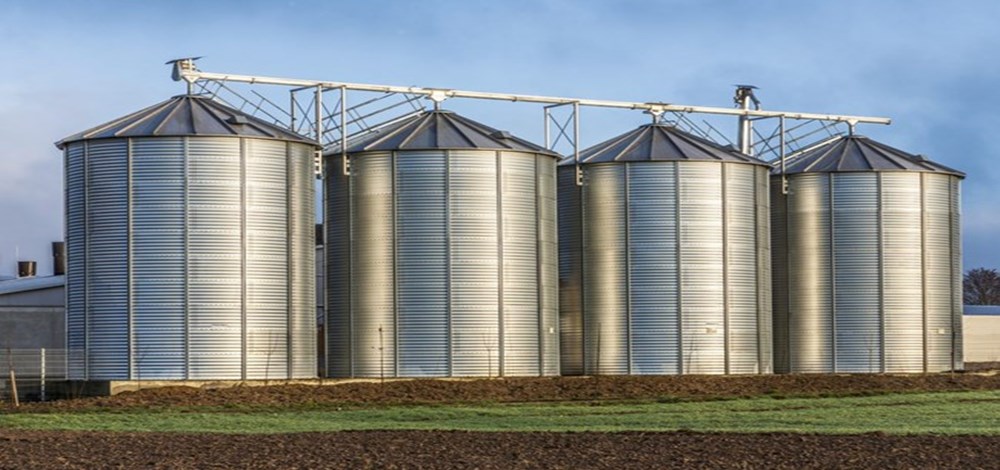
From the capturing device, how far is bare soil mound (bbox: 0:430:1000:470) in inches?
1474

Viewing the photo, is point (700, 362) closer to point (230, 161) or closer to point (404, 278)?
point (404, 278)

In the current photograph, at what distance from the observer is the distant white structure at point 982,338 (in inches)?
4429

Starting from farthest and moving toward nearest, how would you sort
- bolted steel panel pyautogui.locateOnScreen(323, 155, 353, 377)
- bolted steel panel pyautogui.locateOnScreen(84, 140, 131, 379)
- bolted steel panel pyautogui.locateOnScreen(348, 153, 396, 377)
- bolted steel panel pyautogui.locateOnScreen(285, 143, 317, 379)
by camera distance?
bolted steel panel pyautogui.locateOnScreen(323, 155, 353, 377) → bolted steel panel pyautogui.locateOnScreen(348, 153, 396, 377) → bolted steel panel pyautogui.locateOnScreen(285, 143, 317, 379) → bolted steel panel pyautogui.locateOnScreen(84, 140, 131, 379)

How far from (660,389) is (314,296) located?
1311 cm

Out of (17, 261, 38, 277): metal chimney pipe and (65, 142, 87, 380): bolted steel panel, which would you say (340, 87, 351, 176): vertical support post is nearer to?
(65, 142, 87, 380): bolted steel panel

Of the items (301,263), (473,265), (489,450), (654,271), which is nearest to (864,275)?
(654,271)

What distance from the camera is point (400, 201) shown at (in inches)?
2712

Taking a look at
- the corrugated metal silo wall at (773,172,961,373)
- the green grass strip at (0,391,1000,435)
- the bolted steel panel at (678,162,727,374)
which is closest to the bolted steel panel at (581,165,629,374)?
the bolted steel panel at (678,162,727,374)

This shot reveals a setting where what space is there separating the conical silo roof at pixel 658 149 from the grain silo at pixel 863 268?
5127 mm

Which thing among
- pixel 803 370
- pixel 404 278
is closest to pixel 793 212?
pixel 803 370

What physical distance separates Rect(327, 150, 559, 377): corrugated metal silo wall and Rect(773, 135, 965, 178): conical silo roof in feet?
56.8

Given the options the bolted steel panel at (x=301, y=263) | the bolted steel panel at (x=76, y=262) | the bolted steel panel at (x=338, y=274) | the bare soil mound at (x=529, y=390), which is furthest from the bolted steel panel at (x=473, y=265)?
the bolted steel panel at (x=76, y=262)

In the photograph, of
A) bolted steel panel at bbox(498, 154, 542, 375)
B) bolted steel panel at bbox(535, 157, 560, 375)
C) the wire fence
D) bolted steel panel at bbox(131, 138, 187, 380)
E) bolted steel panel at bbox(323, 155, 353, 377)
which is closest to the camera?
bolted steel panel at bbox(131, 138, 187, 380)

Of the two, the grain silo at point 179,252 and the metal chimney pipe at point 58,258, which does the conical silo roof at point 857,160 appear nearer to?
the grain silo at point 179,252
